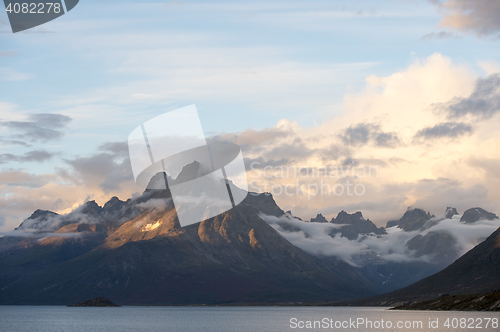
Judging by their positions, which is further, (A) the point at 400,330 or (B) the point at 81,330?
(B) the point at 81,330

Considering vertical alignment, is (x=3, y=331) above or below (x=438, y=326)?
above

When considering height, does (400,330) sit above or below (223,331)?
below

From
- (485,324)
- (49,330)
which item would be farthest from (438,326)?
(49,330)

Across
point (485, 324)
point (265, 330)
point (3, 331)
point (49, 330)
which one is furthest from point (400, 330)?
point (3, 331)

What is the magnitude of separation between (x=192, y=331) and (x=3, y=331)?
7074cm

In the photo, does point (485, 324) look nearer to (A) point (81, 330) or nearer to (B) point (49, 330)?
(A) point (81, 330)

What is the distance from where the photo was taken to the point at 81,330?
195 m

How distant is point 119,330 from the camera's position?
195125 mm

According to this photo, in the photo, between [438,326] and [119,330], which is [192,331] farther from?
[438,326]

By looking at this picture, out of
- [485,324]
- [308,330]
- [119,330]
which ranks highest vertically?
[119,330]

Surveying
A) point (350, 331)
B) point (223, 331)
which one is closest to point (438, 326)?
point (350, 331)

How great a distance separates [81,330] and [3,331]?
28.3 m

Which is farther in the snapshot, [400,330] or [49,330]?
[49,330]

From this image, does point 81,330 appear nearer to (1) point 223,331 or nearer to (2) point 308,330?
(1) point 223,331
